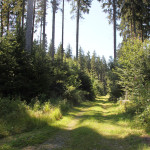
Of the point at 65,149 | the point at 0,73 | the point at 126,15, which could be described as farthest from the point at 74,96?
the point at 126,15

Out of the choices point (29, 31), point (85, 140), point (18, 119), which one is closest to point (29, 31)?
point (29, 31)

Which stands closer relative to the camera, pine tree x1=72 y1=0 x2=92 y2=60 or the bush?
the bush

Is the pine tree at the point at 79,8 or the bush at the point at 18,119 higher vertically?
the pine tree at the point at 79,8

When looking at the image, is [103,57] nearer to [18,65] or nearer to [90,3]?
[90,3]

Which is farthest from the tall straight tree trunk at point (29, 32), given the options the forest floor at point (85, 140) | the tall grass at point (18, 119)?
the forest floor at point (85, 140)

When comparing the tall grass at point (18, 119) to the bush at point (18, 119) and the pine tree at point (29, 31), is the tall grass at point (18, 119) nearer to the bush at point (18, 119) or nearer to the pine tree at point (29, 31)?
the bush at point (18, 119)

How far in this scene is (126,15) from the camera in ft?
63.1

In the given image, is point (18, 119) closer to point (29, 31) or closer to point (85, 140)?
point (85, 140)

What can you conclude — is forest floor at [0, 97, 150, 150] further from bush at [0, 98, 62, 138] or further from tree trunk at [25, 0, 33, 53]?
tree trunk at [25, 0, 33, 53]

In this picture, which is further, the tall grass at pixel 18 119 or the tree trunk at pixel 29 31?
the tree trunk at pixel 29 31

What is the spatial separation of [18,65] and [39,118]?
4.55 metres

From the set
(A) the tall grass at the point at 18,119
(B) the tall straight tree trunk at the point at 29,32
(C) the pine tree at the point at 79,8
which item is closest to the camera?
(A) the tall grass at the point at 18,119

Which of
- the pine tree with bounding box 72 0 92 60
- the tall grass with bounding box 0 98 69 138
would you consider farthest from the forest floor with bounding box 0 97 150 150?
the pine tree with bounding box 72 0 92 60

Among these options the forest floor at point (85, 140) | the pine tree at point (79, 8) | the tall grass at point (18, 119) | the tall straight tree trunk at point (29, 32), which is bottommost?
the forest floor at point (85, 140)
